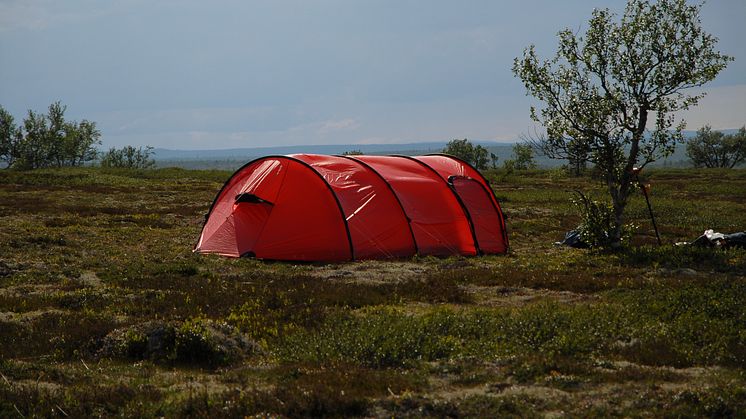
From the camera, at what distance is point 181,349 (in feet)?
37.2

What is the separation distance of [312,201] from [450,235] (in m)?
4.86

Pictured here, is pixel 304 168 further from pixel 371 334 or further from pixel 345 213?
pixel 371 334

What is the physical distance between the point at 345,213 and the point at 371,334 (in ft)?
36.2

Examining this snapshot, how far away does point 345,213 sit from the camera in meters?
22.7

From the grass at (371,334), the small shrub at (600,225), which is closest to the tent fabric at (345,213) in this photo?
the grass at (371,334)

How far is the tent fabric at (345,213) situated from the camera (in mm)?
22672

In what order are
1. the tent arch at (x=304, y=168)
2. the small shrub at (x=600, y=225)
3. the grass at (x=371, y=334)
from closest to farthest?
the grass at (x=371, y=334) → the tent arch at (x=304, y=168) → the small shrub at (x=600, y=225)

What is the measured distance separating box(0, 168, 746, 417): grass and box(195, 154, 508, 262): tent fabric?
3.47 feet

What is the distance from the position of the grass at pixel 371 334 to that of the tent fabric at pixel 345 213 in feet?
3.47

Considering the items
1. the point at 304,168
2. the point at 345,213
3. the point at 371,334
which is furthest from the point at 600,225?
the point at 371,334

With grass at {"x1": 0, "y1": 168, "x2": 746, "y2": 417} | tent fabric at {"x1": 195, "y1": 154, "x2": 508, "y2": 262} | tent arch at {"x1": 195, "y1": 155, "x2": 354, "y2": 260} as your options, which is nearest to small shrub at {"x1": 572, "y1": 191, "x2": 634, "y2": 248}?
grass at {"x1": 0, "y1": 168, "x2": 746, "y2": 417}

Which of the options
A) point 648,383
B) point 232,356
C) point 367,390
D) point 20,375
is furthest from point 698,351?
point 20,375

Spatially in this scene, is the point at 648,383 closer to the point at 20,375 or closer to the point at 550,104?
the point at 20,375

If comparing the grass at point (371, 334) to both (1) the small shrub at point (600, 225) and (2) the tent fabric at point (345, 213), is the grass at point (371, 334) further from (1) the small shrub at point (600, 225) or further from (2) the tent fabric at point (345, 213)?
(1) the small shrub at point (600, 225)
